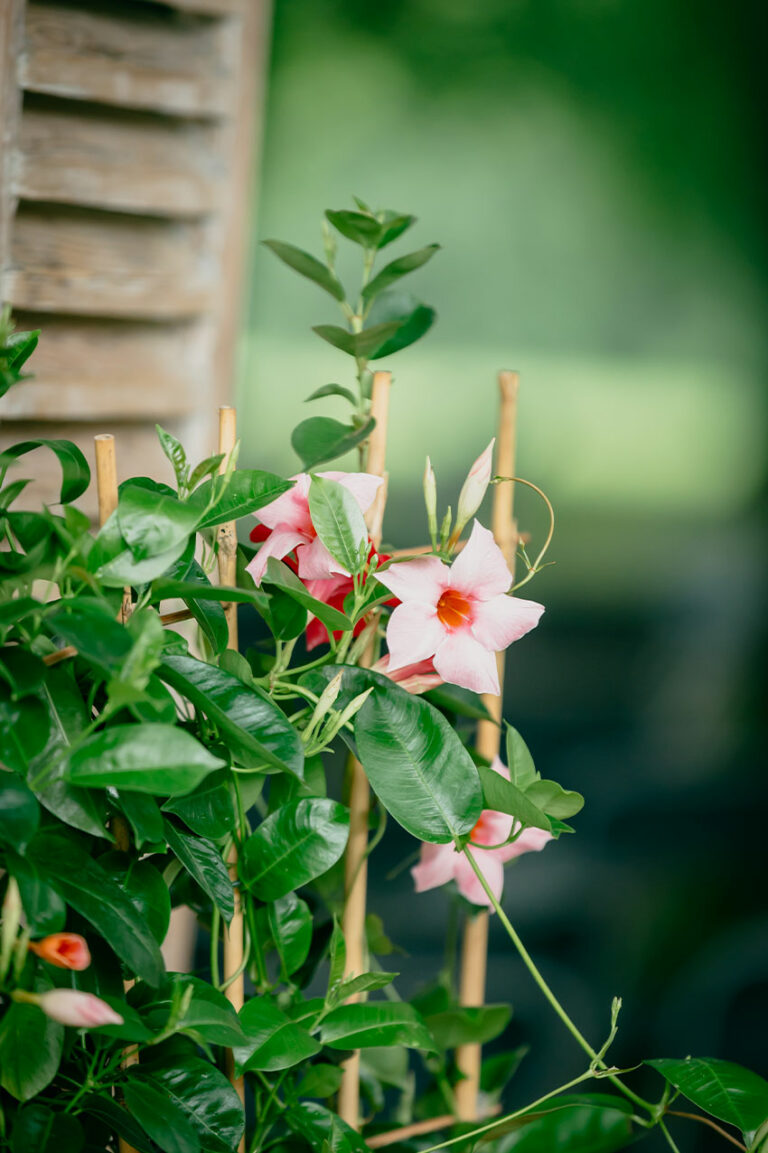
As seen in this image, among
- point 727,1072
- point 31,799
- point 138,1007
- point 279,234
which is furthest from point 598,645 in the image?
point 31,799

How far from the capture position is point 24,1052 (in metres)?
0.48

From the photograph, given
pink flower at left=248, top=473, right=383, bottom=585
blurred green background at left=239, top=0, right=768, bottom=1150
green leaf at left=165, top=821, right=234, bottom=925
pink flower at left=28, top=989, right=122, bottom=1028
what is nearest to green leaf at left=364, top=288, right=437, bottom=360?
pink flower at left=248, top=473, right=383, bottom=585

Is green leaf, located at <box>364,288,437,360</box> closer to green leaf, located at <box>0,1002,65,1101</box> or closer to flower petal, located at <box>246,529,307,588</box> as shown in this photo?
flower petal, located at <box>246,529,307,588</box>

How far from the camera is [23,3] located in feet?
3.16

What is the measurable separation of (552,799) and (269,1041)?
9.4 inches

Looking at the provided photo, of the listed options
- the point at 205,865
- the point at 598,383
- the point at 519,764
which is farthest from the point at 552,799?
the point at 598,383

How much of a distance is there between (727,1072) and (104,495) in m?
0.55

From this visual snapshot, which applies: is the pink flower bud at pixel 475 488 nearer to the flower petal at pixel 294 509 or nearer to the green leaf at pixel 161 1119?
the flower petal at pixel 294 509

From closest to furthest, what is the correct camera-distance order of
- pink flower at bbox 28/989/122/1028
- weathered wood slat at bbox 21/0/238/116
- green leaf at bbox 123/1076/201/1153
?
pink flower at bbox 28/989/122/1028
green leaf at bbox 123/1076/201/1153
weathered wood slat at bbox 21/0/238/116

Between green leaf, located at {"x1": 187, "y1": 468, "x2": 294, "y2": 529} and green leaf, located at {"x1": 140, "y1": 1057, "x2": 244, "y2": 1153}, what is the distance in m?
0.33

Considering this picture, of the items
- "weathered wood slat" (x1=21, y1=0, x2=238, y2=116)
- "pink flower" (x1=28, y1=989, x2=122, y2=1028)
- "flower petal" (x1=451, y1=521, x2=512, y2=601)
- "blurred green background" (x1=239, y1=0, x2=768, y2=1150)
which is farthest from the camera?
"blurred green background" (x1=239, y1=0, x2=768, y2=1150)

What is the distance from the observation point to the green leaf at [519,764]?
0.66 metres

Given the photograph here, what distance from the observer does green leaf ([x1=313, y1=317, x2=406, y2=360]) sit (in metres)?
0.70

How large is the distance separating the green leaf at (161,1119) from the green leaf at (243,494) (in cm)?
32
